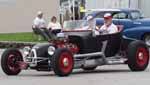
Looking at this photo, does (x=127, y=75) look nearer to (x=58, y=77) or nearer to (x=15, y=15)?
(x=58, y=77)

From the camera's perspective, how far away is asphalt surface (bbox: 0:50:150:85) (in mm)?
12625

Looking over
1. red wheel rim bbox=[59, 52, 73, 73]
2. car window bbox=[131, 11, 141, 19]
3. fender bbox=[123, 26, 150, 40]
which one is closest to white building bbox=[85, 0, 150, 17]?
car window bbox=[131, 11, 141, 19]

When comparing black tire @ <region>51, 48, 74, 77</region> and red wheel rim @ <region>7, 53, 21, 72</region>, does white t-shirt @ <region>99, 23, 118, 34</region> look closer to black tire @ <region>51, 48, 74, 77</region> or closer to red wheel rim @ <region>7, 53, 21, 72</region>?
black tire @ <region>51, 48, 74, 77</region>

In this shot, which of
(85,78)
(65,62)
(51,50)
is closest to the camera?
(85,78)

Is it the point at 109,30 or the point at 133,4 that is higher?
the point at 109,30

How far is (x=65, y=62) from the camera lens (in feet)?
45.1

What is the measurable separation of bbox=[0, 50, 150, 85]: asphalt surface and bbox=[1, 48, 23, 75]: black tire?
176 millimetres

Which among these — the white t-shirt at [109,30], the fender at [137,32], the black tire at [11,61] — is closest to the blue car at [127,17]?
the fender at [137,32]

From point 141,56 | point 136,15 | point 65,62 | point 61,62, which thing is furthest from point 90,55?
point 136,15

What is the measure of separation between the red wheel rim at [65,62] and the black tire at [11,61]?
51.3 inches

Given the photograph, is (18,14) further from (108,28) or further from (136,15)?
(108,28)

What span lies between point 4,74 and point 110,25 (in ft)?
9.46

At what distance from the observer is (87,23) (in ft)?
50.5

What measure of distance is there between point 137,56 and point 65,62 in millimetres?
2292
